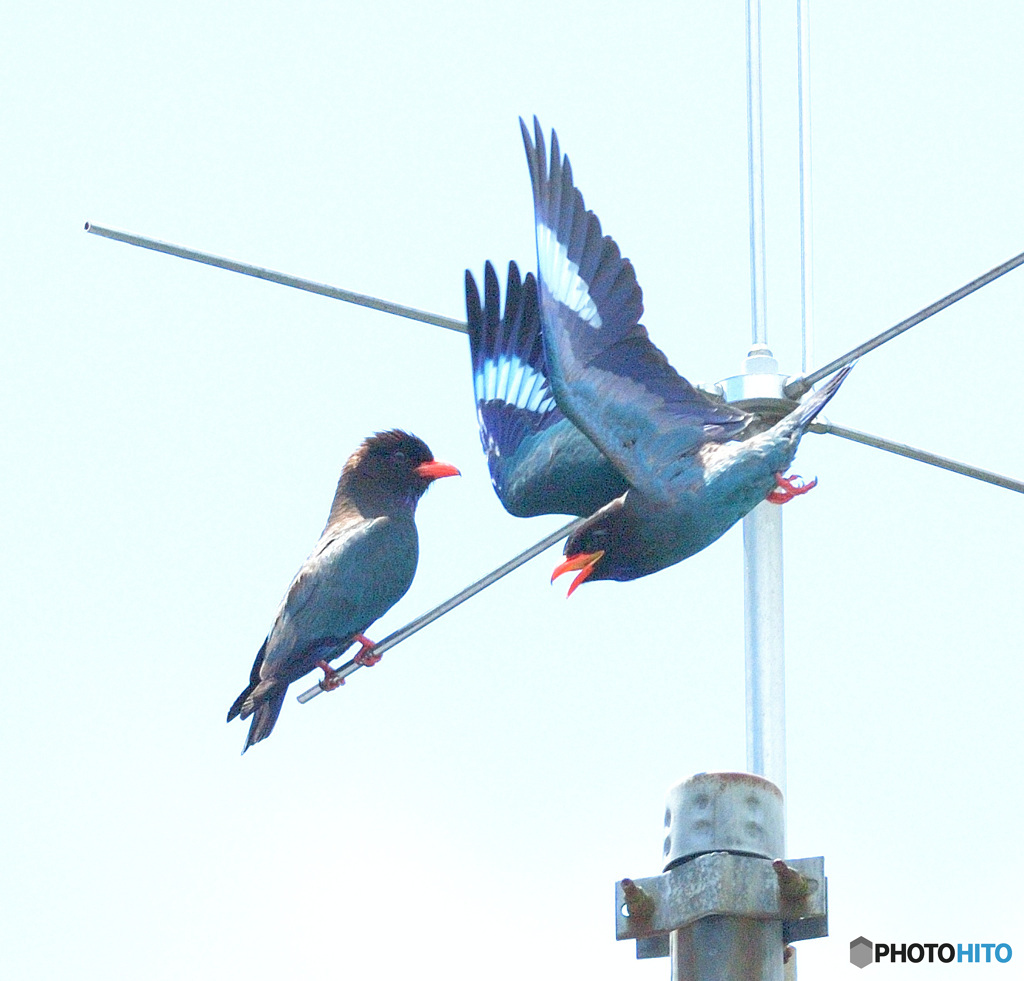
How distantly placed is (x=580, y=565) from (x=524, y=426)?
1651mm

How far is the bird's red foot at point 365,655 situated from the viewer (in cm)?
795

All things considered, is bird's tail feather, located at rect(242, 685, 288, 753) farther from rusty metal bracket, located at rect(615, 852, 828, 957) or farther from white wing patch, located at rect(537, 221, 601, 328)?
rusty metal bracket, located at rect(615, 852, 828, 957)

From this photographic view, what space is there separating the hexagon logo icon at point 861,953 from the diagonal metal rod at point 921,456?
1.78 metres

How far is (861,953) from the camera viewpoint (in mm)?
6543

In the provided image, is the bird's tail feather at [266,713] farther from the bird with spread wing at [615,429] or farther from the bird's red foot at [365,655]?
the bird with spread wing at [615,429]

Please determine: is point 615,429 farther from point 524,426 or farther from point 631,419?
point 524,426

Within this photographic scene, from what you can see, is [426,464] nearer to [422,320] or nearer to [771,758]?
[422,320]

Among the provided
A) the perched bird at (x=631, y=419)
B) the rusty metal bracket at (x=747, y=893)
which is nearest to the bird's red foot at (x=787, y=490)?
the perched bird at (x=631, y=419)

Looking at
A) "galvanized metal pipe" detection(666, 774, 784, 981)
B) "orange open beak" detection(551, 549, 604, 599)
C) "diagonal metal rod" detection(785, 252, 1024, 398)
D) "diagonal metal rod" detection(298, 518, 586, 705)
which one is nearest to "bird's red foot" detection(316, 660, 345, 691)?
"diagonal metal rod" detection(298, 518, 586, 705)

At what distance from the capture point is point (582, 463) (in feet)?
30.0

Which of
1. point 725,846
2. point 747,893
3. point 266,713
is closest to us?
point 747,893

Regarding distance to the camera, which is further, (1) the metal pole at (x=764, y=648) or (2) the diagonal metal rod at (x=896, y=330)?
(2) the diagonal metal rod at (x=896, y=330)

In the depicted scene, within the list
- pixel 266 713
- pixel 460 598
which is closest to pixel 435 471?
pixel 266 713

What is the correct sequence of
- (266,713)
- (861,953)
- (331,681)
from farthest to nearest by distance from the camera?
(266,713), (331,681), (861,953)
